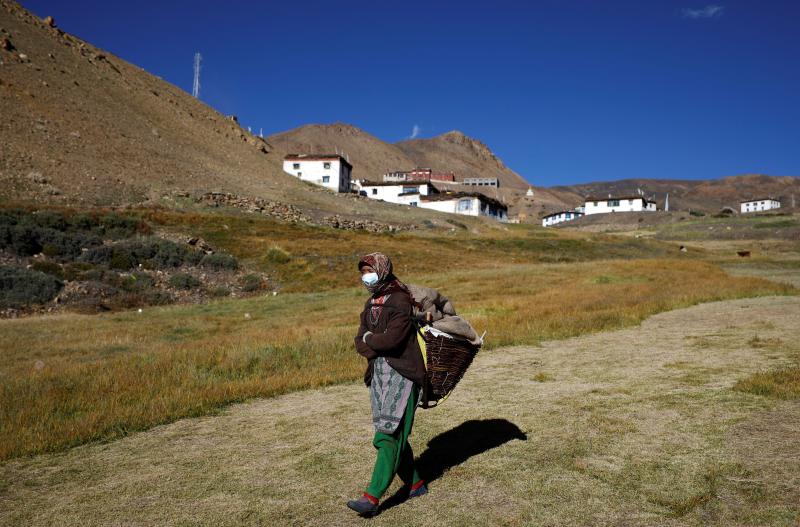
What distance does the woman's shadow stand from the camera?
18.3 ft

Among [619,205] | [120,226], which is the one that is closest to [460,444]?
[120,226]

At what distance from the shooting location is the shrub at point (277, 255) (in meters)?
35.9

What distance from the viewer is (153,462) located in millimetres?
6047

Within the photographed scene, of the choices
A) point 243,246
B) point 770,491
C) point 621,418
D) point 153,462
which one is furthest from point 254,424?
point 243,246

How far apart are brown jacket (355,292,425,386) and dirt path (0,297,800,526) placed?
1.22 metres

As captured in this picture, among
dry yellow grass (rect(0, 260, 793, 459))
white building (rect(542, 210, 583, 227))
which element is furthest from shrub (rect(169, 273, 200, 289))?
white building (rect(542, 210, 583, 227))

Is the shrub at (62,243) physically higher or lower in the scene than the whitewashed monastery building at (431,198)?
lower

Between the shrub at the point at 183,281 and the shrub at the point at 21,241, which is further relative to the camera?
the shrub at the point at 183,281

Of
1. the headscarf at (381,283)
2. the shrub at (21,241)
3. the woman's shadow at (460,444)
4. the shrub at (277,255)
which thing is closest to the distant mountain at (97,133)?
the shrub at (21,241)

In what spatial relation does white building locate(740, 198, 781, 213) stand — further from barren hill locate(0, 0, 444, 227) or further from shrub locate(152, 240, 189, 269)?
shrub locate(152, 240, 189, 269)

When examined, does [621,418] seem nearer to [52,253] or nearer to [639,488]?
[639,488]

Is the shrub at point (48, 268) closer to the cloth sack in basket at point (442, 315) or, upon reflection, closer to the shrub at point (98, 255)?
the shrub at point (98, 255)

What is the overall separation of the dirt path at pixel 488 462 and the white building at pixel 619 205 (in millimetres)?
Answer: 127683

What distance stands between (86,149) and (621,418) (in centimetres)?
6927
